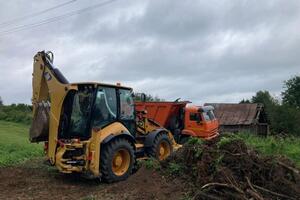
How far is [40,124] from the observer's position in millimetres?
11039

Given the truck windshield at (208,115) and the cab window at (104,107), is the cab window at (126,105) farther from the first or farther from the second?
the truck windshield at (208,115)

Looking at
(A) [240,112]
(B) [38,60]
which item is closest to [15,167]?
(B) [38,60]

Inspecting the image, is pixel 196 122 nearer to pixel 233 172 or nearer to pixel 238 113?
pixel 233 172

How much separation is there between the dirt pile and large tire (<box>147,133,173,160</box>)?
2.04 m

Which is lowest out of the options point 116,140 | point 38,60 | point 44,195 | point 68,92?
point 44,195

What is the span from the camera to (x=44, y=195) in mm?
9547

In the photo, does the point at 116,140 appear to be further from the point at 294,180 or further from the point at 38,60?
the point at 294,180

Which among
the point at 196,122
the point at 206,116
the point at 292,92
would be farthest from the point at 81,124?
the point at 292,92

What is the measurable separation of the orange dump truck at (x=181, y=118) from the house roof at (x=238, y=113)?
23.2 metres

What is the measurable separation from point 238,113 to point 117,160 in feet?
115

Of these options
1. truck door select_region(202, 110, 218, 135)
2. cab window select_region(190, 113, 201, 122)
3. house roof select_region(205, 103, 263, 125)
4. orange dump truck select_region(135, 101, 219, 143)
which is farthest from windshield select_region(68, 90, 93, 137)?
house roof select_region(205, 103, 263, 125)

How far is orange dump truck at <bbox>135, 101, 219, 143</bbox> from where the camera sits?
18844mm

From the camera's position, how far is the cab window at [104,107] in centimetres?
1102

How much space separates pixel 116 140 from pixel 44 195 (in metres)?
2.19
